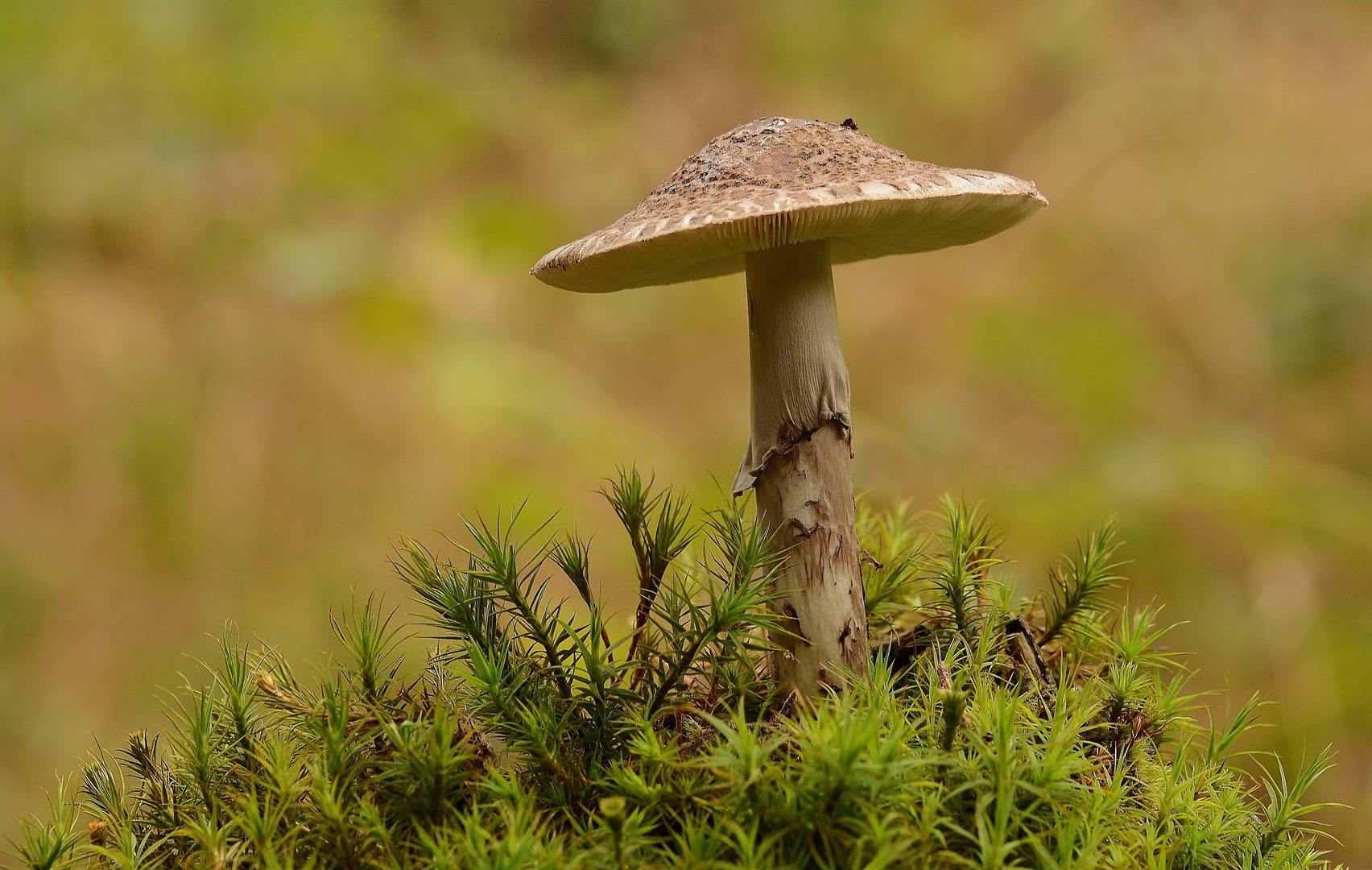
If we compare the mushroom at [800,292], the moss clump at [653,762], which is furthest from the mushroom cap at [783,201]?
the moss clump at [653,762]

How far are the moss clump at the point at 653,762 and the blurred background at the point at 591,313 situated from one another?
1.27m

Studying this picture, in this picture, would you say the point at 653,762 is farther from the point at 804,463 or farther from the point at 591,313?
the point at 591,313

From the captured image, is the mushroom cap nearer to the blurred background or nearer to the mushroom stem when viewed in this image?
the mushroom stem

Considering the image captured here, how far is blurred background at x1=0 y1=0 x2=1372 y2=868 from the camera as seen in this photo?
2941mm

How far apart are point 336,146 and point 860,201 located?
3.42 m

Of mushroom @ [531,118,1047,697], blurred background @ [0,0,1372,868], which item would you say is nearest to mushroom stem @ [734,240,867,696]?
mushroom @ [531,118,1047,697]

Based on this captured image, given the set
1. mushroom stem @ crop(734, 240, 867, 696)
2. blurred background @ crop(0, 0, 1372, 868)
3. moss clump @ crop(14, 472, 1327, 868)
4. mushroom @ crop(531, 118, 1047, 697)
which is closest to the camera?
moss clump @ crop(14, 472, 1327, 868)

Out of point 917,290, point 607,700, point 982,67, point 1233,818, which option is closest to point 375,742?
point 607,700

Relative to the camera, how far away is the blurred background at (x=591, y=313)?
2.94 metres

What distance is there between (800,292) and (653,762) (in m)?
0.73

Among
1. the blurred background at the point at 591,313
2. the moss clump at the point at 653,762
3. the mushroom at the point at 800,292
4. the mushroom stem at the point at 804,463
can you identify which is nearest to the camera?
the moss clump at the point at 653,762

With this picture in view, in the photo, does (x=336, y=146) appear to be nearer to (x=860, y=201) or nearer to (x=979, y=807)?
(x=860, y=201)

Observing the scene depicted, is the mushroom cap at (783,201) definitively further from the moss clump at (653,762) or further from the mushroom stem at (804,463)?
the moss clump at (653,762)

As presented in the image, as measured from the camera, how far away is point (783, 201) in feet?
3.55
